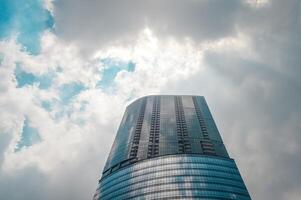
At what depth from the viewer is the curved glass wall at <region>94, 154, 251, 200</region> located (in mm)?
128500

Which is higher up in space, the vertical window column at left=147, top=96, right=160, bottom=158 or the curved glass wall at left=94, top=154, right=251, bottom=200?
the vertical window column at left=147, top=96, right=160, bottom=158

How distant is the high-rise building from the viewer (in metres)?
131

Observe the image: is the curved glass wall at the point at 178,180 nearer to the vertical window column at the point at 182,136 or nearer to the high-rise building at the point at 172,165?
the high-rise building at the point at 172,165

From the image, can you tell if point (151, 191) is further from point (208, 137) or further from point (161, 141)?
point (208, 137)

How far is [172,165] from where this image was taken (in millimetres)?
144375

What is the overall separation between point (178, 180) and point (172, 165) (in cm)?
1147

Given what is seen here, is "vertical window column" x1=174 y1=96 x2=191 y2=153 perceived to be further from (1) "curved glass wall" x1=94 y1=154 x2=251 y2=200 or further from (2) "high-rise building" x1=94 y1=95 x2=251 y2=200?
(1) "curved glass wall" x1=94 y1=154 x2=251 y2=200

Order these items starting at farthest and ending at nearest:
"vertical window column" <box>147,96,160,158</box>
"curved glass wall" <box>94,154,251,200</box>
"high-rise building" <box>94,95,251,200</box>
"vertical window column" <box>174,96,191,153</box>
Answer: "vertical window column" <box>147,96,160,158</box>
"vertical window column" <box>174,96,191,153</box>
"high-rise building" <box>94,95,251,200</box>
"curved glass wall" <box>94,154,251,200</box>

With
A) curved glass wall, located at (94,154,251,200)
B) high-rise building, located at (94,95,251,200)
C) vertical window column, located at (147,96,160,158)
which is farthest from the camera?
vertical window column, located at (147,96,160,158)

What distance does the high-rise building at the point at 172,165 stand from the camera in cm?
13075

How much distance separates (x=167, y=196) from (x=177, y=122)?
7402 cm

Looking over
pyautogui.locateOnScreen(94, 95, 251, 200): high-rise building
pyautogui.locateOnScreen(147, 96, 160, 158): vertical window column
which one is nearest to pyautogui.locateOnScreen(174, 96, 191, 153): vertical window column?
pyautogui.locateOnScreen(94, 95, 251, 200): high-rise building

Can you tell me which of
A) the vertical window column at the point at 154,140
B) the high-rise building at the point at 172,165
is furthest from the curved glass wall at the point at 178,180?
the vertical window column at the point at 154,140

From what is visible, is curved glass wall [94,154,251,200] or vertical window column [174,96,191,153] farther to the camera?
vertical window column [174,96,191,153]
